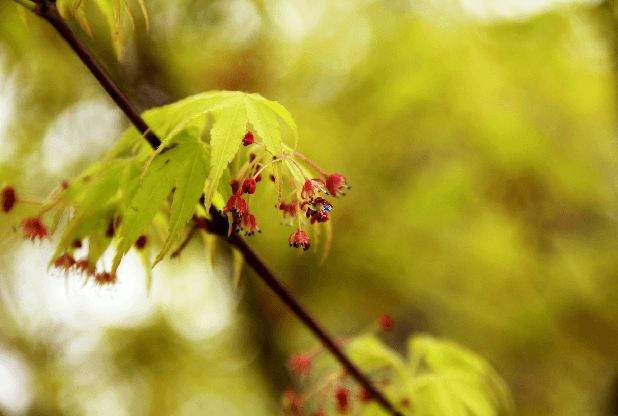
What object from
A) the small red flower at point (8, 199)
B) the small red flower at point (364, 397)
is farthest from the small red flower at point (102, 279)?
the small red flower at point (364, 397)

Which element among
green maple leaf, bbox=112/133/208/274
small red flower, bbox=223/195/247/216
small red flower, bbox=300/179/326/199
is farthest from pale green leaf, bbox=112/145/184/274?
small red flower, bbox=300/179/326/199

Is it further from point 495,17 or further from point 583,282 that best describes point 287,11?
point 583,282

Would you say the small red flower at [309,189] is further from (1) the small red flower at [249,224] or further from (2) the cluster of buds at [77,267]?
(2) the cluster of buds at [77,267]

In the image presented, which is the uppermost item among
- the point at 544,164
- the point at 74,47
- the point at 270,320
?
the point at 74,47

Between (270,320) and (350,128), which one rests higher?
(350,128)

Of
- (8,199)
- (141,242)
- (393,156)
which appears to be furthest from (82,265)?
(393,156)

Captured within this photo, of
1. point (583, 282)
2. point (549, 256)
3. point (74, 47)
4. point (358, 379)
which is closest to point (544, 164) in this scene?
point (549, 256)

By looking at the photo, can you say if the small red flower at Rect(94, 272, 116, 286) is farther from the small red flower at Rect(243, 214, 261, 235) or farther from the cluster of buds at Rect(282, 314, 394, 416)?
the cluster of buds at Rect(282, 314, 394, 416)

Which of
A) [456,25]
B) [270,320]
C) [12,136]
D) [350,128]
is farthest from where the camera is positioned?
[270,320]
